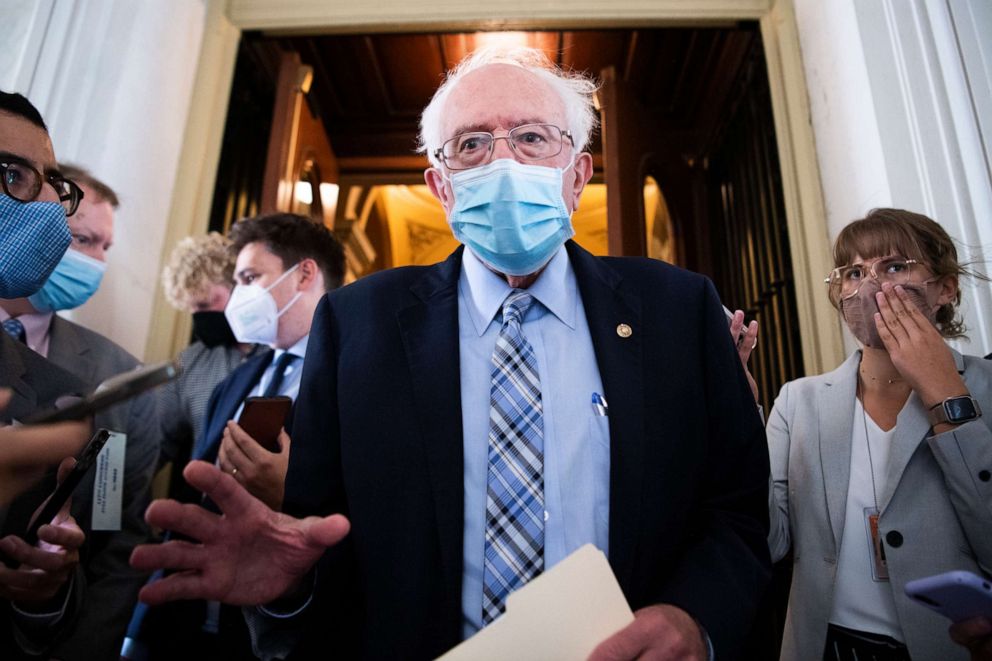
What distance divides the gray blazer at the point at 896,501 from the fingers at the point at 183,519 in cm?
141

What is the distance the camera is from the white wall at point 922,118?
2.08 metres

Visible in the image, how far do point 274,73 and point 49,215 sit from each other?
129 inches

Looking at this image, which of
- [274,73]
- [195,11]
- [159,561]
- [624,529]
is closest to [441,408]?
[624,529]

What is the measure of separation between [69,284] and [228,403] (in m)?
0.66

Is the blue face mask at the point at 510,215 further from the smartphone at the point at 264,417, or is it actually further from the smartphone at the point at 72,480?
the smartphone at the point at 72,480

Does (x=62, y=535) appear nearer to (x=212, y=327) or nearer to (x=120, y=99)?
(x=212, y=327)

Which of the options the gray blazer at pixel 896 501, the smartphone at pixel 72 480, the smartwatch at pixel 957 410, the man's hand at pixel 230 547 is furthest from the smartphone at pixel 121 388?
the smartwatch at pixel 957 410

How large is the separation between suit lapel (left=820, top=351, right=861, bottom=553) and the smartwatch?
0.24m

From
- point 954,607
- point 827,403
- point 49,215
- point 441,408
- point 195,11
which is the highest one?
point 195,11

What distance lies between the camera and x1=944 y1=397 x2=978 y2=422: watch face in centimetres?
145

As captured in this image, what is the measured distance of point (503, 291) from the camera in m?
1.36

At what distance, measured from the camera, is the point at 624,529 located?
1082 millimetres

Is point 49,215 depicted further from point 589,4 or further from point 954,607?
point 589,4

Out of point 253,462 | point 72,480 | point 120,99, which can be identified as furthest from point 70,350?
point 120,99
